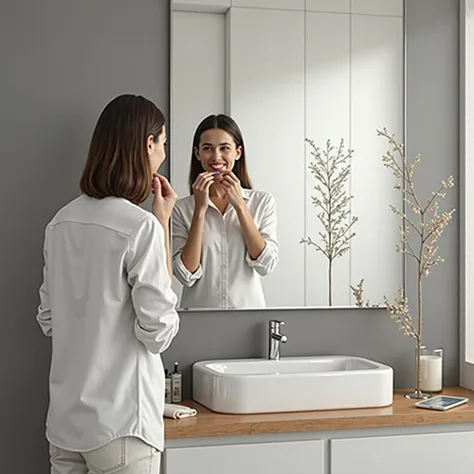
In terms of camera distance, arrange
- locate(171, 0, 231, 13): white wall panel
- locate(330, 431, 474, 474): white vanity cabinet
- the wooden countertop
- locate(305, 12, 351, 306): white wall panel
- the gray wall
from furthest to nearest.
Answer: locate(305, 12, 351, 306): white wall panel, locate(171, 0, 231, 13): white wall panel, the gray wall, locate(330, 431, 474, 474): white vanity cabinet, the wooden countertop

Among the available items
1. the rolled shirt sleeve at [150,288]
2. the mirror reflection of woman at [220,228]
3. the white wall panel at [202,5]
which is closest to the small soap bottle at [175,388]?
the mirror reflection of woman at [220,228]

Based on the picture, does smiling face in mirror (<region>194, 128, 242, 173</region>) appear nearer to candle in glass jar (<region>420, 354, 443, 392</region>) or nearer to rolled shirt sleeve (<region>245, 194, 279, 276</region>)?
rolled shirt sleeve (<region>245, 194, 279, 276</region>)

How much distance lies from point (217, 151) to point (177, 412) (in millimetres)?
878

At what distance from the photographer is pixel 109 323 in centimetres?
216

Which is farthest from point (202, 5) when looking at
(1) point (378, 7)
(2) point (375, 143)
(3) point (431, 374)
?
(3) point (431, 374)

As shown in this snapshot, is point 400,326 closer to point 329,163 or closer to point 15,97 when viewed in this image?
point 329,163

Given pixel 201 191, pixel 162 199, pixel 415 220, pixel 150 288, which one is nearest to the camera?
pixel 150 288

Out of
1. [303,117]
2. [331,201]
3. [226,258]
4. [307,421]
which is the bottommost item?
[307,421]

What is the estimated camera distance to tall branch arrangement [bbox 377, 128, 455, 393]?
2.97 m

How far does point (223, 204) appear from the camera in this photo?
2863 millimetres

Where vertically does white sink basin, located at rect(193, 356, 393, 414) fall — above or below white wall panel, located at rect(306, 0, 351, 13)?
below

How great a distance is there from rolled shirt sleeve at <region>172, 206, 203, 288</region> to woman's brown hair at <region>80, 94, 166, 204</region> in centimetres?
52

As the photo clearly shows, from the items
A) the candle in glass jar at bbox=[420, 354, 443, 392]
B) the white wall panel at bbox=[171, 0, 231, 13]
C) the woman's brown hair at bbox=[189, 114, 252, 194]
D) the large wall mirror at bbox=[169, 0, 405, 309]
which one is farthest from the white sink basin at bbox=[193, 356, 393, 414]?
the white wall panel at bbox=[171, 0, 231, 13]

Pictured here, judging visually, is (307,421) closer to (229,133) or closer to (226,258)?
(226,258)
